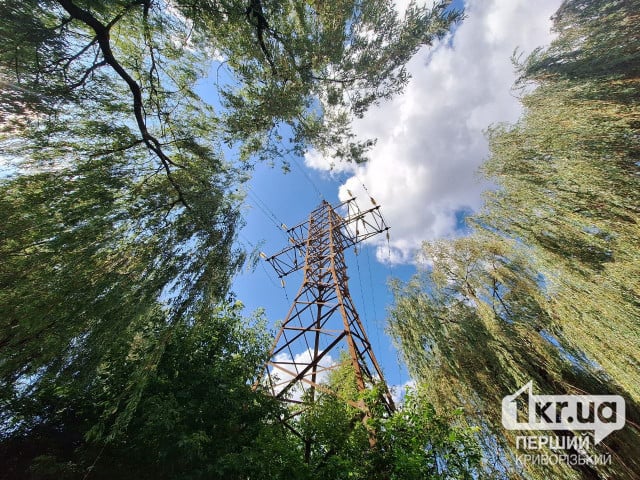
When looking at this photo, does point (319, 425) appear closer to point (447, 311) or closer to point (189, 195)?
point (189, 195)

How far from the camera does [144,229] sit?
4445mm

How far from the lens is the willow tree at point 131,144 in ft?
10.7

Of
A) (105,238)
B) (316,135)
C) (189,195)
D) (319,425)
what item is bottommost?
(319,425)

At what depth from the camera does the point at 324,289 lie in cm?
808

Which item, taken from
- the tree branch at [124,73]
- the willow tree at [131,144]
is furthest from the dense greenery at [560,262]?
the tree branch at [124,73]

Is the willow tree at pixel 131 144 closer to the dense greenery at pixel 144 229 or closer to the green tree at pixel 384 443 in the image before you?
the dense greenery at pixel 144 229

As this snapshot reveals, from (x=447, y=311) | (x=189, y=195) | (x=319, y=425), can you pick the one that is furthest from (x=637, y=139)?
(x=189, y=195)

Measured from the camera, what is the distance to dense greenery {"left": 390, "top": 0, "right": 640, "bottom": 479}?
15.6ft

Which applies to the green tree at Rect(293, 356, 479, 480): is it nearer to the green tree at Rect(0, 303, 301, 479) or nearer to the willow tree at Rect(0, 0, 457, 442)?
the green tree at Rect(0, 303, 301, 479)

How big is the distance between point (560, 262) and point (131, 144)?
8947 mm

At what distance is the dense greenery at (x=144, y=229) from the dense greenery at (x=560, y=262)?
9.17 feet

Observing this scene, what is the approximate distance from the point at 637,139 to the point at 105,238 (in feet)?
31.7

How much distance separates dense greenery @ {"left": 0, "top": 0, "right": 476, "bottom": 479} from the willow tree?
0.08ft

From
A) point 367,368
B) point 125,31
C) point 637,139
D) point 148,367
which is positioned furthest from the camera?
point 367,368
